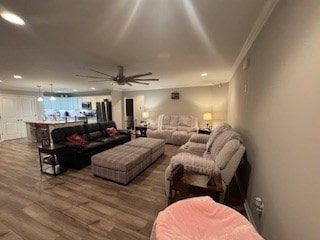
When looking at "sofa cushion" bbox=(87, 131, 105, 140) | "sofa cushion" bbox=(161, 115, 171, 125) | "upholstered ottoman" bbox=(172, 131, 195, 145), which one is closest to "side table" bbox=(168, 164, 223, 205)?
"sofa cushion" bbox=(87, 131, 105, 140)

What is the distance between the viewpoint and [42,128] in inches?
232

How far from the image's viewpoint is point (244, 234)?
3.37ft

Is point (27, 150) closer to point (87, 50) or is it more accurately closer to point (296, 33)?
point (87, 50)

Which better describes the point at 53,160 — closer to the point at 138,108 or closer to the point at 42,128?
the point at 42,128

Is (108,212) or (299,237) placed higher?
(299,237)

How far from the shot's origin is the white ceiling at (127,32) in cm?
157

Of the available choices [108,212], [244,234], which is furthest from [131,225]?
[244,234]

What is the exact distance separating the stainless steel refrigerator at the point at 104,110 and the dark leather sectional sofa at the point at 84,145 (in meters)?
2.68

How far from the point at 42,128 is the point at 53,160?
3192 millimetres

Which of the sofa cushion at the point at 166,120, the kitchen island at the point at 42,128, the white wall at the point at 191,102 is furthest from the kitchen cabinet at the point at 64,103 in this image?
the sofa cushion at the point at 166,120

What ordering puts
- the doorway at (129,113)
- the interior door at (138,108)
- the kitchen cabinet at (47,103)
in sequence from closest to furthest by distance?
the interior door at (138,108) < the doorway at (129,113) < the kitchen cabinet at (47,103)

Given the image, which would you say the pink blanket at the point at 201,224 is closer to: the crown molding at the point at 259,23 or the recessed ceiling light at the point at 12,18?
the crown molding at the point at 259,23

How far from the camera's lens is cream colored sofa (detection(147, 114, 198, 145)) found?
19.2 feet

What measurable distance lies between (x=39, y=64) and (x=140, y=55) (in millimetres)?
2480
